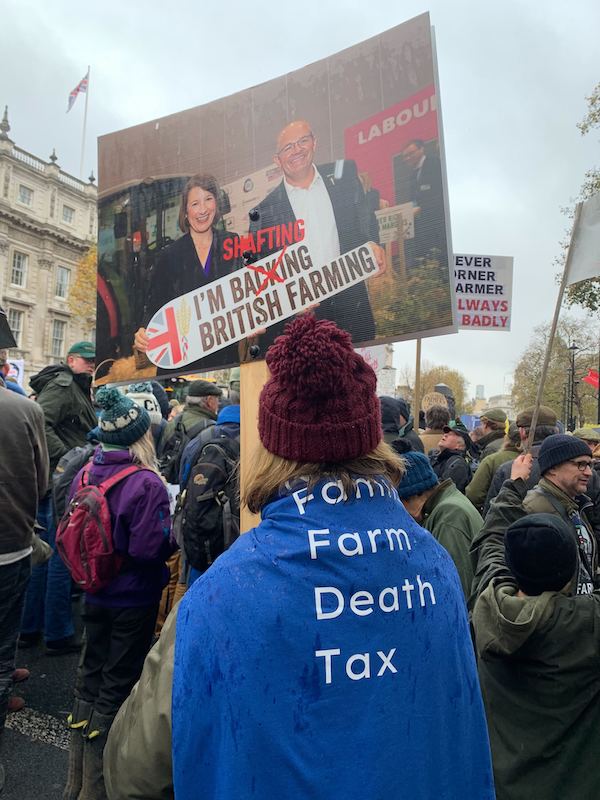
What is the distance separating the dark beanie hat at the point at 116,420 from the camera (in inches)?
116

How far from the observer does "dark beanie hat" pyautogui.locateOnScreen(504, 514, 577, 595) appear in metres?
2.03

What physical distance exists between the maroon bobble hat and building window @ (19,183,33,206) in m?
47.2

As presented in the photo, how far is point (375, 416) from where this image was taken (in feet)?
4.05

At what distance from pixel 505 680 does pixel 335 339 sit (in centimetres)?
164

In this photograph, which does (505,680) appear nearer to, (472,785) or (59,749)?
Result: (472,785)

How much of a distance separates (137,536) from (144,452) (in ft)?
1.53

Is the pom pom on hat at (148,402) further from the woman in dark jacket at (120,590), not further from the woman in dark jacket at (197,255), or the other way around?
the woman in dark jacket at (197,255)

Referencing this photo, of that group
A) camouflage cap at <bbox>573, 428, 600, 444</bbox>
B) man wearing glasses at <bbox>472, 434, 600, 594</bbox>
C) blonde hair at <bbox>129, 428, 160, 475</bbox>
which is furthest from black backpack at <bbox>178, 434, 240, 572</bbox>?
camouflage cap at <bbox>573, 428, 600, 444</bbox>

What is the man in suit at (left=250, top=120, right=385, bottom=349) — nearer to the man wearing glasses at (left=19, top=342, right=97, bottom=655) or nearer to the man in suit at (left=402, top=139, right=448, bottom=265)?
the man in suit at (left=402, top=139, right=448, bottom=265)

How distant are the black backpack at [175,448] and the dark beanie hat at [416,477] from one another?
73.1 inches

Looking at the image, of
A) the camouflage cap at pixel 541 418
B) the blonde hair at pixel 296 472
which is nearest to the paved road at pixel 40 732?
the blonde hair at pixel 296 472

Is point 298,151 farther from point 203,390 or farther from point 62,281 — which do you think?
point 62,281

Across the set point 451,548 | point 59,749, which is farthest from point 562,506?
point 59,749

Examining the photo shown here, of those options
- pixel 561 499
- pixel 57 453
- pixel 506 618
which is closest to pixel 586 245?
pixel 561 499
